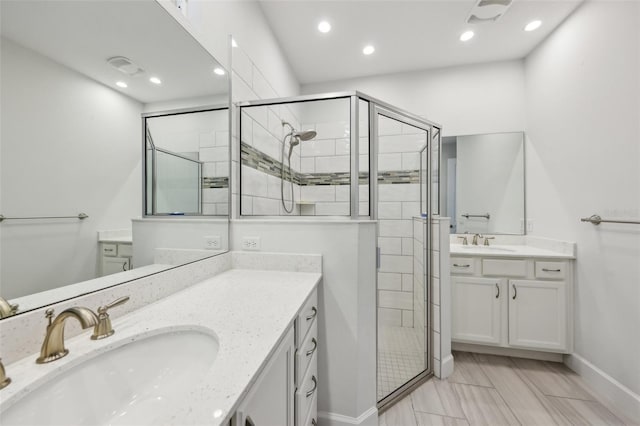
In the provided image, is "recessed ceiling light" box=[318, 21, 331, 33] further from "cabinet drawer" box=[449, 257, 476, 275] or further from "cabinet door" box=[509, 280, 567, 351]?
"cabinet door" box=[509, 280, 567, 351]

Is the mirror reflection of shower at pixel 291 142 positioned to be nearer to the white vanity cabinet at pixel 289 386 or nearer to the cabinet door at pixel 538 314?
the white vanity cabinet at pixel 289 386

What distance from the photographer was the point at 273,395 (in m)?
0.70

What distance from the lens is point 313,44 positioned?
2354 mm

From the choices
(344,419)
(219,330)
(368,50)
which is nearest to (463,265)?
(344,419)

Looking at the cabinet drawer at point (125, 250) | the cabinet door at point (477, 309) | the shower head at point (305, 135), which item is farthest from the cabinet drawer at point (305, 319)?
the cabinet door at point (477, 309)

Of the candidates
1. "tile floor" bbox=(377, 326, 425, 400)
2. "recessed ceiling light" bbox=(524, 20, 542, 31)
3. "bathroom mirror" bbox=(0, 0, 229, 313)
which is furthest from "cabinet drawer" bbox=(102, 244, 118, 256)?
"recessed ceiling light" bbox=(524, 20, 542, 31)

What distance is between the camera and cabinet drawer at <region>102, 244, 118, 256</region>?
2.75 feet

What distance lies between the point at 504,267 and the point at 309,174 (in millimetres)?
1842

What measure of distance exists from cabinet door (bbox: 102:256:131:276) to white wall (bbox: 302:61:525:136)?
2.86 metres

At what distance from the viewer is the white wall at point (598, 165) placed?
59.5 inches

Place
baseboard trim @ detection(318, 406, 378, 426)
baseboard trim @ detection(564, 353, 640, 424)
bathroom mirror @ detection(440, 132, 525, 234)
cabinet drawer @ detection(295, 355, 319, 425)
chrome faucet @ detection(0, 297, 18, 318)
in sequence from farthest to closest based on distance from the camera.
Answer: bathroom mirror @ detection(440, 132, 525, 234), baseboard trim @ detection(564, 353, 640, 424), baseboard trim @ detection(318, 406, 378, 426), cabinet drawer @ detection(295, 355, 319, 425), chrome faucet @ detection(0, 297, 18, 318)

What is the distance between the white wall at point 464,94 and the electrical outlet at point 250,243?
7.60ft

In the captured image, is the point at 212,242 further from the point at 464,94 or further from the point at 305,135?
the point at 464,94

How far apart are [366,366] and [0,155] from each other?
63.8 inches
